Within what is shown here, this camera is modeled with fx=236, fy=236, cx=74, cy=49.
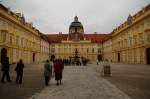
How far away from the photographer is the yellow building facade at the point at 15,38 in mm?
41938

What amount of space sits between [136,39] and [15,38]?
25.8m

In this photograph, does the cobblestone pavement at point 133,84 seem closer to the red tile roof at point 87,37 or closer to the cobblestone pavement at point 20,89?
the cobblestone pavement at point 20,89

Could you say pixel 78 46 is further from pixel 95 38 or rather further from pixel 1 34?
pixel 1 34

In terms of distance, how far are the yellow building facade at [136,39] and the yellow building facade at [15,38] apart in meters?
24.8

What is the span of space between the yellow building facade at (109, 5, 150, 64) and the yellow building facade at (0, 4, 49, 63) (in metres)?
24.8

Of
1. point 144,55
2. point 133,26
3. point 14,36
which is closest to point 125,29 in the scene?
point 133,26

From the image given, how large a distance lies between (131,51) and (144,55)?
913cm

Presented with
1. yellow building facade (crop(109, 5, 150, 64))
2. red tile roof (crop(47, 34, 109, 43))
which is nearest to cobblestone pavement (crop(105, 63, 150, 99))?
yellow building facade (crop(109, 5, 150, 64))

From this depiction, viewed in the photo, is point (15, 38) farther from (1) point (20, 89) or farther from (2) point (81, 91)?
(2) point (81, 91)

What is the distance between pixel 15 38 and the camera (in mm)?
49250

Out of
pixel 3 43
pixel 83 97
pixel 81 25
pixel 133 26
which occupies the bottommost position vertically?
pixel 83 97

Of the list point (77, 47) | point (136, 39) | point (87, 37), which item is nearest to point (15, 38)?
point (136, 39)

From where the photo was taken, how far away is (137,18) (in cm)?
4938

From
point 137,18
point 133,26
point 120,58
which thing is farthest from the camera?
point 120,58
